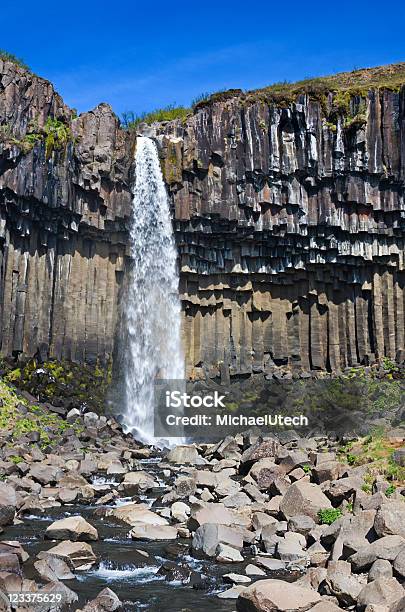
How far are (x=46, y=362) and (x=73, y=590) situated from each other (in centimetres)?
1990

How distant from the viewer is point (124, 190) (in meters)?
31.3

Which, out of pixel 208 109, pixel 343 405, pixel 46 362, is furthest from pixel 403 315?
pixel 46 362

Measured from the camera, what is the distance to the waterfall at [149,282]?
3169 centimetres

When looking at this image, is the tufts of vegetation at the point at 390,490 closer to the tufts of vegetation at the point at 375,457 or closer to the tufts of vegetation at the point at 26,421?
the tufts of vegetation at the point at 375,457

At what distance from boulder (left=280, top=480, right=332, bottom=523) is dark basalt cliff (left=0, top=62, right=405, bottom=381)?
17.6 m

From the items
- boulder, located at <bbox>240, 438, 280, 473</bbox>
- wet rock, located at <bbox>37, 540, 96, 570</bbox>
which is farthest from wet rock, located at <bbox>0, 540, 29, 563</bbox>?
boulder, located at <bbox>240, 438, 280, 473</bbox>

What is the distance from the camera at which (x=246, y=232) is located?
32.2 meters

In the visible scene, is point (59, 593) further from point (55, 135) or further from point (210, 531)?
point (55, 135)

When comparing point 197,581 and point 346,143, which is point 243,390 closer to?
point 346,143

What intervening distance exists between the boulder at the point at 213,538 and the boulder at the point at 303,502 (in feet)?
4.77

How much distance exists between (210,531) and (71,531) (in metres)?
2.59

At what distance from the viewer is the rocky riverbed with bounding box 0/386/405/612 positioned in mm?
8594

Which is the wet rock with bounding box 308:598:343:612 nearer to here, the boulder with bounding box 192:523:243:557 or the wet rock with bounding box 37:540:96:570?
the boulder with bounding box 192:523:243:557

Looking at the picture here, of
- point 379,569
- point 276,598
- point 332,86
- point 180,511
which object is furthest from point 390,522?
point 332,86
